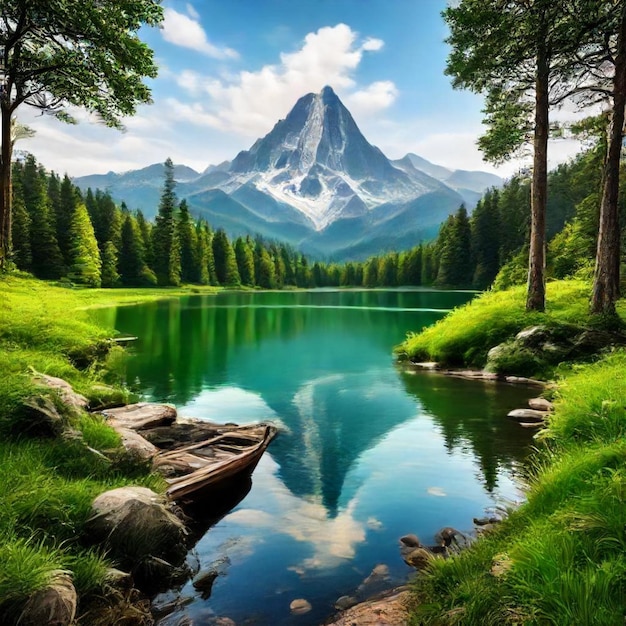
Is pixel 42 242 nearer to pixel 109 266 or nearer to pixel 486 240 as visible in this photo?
pixel 109 266

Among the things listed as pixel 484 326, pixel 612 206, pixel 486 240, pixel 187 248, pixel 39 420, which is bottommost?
pixel 39 420

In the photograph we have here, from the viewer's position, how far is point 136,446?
905 centimetres

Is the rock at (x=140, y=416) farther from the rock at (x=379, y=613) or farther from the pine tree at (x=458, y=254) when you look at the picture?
the pine tree at (x=458, y=254)

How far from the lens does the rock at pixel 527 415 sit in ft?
44.1

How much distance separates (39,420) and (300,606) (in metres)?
5.18

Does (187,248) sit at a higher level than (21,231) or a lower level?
higher

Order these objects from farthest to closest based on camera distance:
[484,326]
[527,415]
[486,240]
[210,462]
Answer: [486,240] < [484,326] < [527,415] < [210,462]

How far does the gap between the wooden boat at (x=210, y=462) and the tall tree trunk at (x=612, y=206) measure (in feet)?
49.8

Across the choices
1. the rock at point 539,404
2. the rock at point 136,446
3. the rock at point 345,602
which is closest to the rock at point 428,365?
the rock at point 539,404

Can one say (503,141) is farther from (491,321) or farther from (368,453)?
(368,453)

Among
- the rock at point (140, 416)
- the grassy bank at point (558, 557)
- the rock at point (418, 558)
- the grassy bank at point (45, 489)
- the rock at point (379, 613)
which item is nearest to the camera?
the grassy bank at point (558, 557)

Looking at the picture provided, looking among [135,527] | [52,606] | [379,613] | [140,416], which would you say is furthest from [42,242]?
[379,613]

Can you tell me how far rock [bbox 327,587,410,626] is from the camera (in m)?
5.26

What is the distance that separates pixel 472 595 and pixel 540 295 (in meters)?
19.7
